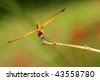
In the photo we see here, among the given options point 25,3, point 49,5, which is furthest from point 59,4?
point 25,3

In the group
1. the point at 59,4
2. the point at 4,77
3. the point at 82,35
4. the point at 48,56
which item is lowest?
the point at 4,77

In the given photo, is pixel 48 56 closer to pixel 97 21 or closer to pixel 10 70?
pixel 10 70

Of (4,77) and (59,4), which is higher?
(59,4)

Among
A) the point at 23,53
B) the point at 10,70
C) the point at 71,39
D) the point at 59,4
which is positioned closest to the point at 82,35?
the point at 71,39

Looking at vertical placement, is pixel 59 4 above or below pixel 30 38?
above

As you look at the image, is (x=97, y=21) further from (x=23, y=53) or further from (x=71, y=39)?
(x=23, y=53)

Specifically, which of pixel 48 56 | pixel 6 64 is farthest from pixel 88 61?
pixel 6 64
